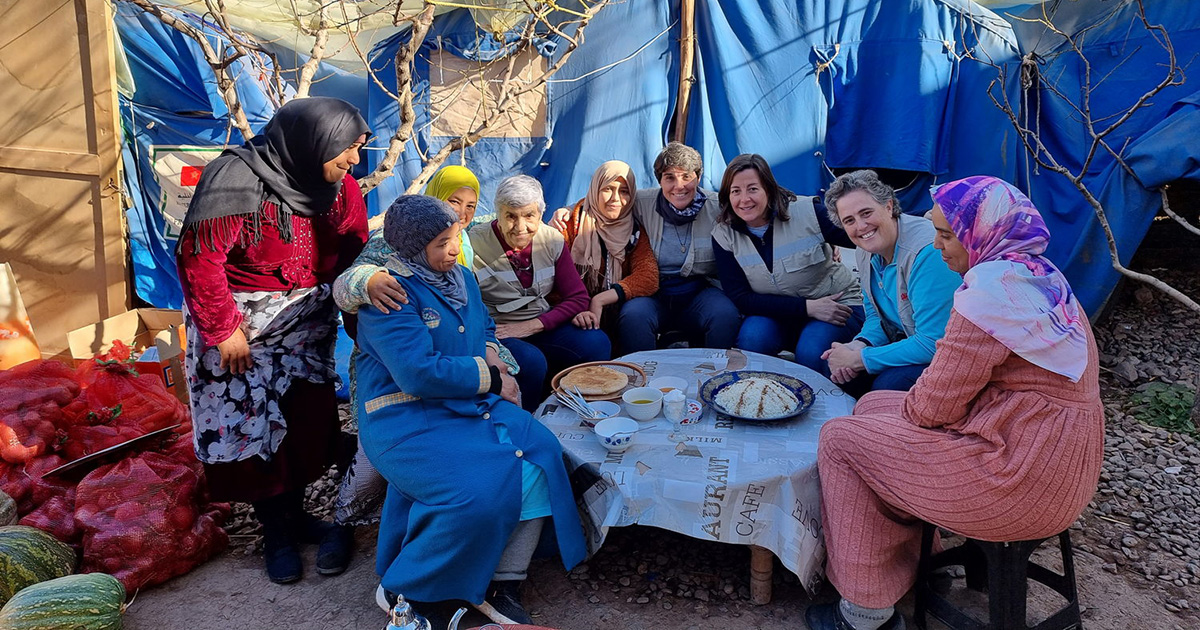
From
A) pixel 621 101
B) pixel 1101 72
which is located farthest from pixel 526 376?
pixel 1101 72

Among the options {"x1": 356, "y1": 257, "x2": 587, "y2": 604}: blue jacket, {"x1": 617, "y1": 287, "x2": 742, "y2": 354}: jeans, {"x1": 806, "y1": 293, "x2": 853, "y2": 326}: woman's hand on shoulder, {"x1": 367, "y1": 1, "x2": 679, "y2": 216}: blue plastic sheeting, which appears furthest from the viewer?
{"x1": 367, "y1": 1, "x2": 679, "y2": 216}: blue plastic sheeting

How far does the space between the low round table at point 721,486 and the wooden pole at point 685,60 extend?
3.61m

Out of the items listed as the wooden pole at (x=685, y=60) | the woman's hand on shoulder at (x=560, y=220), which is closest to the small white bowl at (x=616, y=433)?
the woman's hand on shoulder at (x=560, y=220)

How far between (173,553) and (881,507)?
2609 mm

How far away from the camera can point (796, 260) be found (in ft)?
12.6

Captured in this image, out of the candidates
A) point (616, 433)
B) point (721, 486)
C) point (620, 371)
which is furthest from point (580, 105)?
point (721, 486)

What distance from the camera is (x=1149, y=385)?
4.36 meters

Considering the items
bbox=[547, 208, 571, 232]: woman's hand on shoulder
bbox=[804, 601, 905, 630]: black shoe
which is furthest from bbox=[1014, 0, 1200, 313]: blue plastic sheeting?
bbox=[804, 601, 905, 630]: black shoe

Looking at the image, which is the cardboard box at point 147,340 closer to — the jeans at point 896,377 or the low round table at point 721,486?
the low round table at point 721,486

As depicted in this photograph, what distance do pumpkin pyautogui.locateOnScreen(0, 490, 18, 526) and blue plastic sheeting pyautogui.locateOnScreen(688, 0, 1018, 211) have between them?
4.68 m

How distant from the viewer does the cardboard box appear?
397 cm

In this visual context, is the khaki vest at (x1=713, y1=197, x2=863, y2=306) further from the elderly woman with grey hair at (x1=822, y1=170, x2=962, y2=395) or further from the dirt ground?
the dirt ground

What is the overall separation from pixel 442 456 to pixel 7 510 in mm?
1853

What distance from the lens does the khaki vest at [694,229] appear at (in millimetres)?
4105
